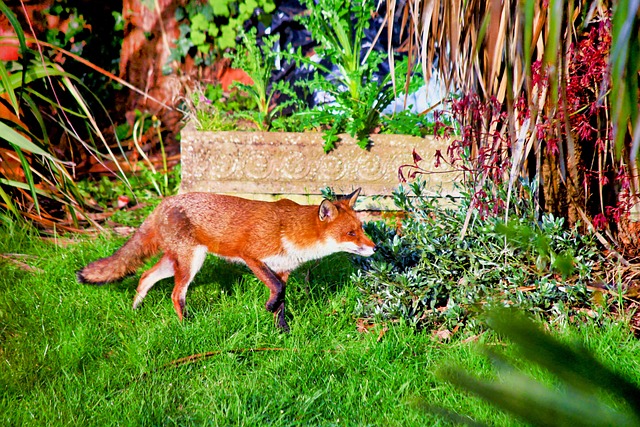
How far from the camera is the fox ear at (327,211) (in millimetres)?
4445

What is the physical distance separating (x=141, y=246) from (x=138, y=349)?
37.1 inches

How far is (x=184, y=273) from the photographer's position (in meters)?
4.53

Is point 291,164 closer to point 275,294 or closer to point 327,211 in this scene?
point 327,211

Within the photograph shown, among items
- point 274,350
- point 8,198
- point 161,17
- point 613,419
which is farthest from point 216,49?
point 613,419

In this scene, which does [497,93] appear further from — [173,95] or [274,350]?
[173,95]

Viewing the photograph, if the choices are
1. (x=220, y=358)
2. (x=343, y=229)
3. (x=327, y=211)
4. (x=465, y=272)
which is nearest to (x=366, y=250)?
(x=343, y=229)

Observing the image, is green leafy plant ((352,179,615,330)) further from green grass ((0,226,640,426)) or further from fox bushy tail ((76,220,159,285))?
fox bushy tail ((76,220,159,285))

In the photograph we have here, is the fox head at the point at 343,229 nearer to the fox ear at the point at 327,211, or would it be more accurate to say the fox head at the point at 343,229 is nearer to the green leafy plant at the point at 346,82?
the fox ear at the point at 327,211

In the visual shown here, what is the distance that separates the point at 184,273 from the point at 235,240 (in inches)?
15.8

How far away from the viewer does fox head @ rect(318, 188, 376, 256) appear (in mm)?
4391

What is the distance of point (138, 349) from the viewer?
13.0 feet

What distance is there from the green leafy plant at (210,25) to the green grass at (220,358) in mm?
3581

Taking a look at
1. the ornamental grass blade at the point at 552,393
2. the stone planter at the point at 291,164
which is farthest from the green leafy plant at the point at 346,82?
the ornamental grass blade at the point at 552,393

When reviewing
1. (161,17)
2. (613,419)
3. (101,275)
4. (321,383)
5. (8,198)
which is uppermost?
(161,17)
